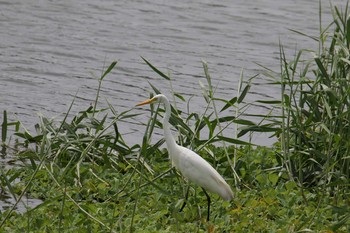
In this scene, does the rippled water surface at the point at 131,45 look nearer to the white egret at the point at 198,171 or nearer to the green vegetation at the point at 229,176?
the green vegetation at the point at 229,176

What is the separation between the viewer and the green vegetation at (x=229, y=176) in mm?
5414

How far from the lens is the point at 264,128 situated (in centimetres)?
633

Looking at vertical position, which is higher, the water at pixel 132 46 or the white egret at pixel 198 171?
the white egret at pixel 198 171

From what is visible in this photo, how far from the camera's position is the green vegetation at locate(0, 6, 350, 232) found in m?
5.41

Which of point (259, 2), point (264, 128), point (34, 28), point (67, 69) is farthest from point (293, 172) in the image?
point (259, 2)

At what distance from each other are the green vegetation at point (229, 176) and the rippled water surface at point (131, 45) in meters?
1.53

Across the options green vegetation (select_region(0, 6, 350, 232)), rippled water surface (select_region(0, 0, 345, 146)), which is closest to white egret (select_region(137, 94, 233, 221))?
green vegetation (select_region(0, 6, 350, 232))

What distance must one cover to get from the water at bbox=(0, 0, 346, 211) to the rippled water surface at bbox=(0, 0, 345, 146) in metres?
0.01

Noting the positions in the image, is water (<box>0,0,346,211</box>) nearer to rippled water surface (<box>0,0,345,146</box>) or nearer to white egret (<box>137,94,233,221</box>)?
rippled water surface (<box>0,0,345,146</box>)

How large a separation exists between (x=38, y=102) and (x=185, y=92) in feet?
5.29

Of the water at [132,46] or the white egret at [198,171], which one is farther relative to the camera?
the water at [132,46]

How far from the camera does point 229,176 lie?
21.4ft

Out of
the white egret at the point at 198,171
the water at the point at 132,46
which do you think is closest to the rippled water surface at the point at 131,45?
the water at the point at 132,46

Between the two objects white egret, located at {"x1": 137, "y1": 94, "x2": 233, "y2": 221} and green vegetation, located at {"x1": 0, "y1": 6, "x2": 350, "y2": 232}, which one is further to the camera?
white egret, located at {"x1": 137, "y1": 94, "x2": 233, "y2": 221}
